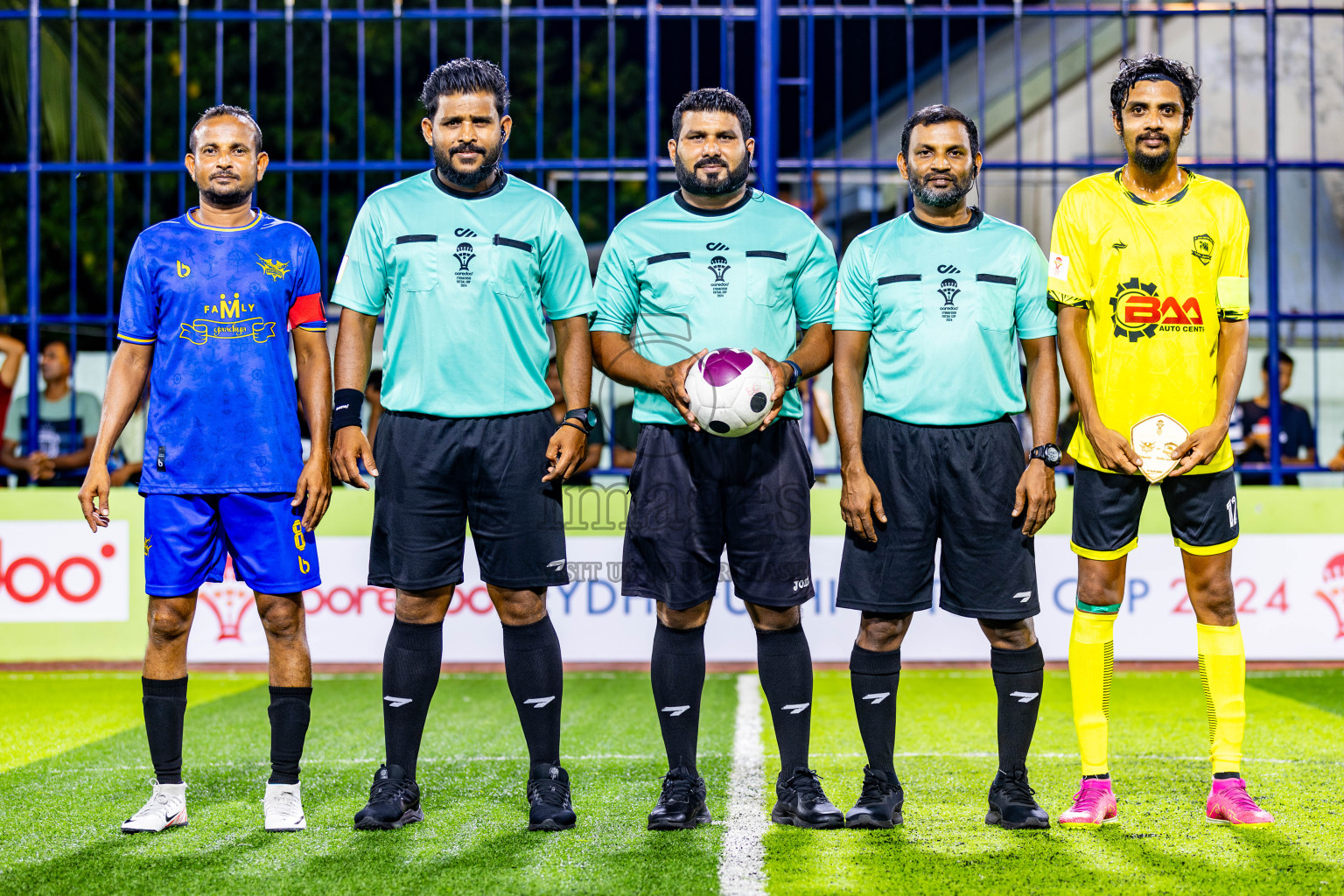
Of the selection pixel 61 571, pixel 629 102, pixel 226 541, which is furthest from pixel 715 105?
pixel 629 102

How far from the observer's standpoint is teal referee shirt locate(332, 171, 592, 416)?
3807 millimetres

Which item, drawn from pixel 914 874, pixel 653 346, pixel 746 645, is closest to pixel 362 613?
pixel 746 645

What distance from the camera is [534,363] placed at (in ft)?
12.8

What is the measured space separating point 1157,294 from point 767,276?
117 cm

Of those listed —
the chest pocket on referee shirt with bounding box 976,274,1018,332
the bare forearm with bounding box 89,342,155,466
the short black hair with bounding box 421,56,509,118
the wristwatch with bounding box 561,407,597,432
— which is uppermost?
the short black hair with bounding box 421,56,509,118

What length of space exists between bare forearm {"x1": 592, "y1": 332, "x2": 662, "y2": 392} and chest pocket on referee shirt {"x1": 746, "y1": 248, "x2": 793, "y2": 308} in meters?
0.37

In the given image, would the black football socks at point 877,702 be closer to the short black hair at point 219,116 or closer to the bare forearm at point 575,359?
the bare forearm at point 575,359

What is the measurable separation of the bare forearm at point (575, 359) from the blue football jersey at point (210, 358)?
824mm

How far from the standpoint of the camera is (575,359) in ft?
13.0

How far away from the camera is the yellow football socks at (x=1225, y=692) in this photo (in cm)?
393

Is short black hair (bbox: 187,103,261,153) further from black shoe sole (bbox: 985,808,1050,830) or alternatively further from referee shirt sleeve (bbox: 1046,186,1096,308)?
black shoe sole (bbox: 985,808,1050,830)

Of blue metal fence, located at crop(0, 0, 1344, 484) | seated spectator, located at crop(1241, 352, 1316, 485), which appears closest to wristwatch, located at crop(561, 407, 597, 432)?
blue metal fence, located at crop(0, 0, 1344, 484)

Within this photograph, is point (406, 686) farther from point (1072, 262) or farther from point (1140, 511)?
point (1072, 262)

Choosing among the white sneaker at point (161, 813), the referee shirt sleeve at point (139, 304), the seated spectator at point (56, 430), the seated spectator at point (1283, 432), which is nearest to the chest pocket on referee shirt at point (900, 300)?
the referee shirt sleeve at point (139, 304)
